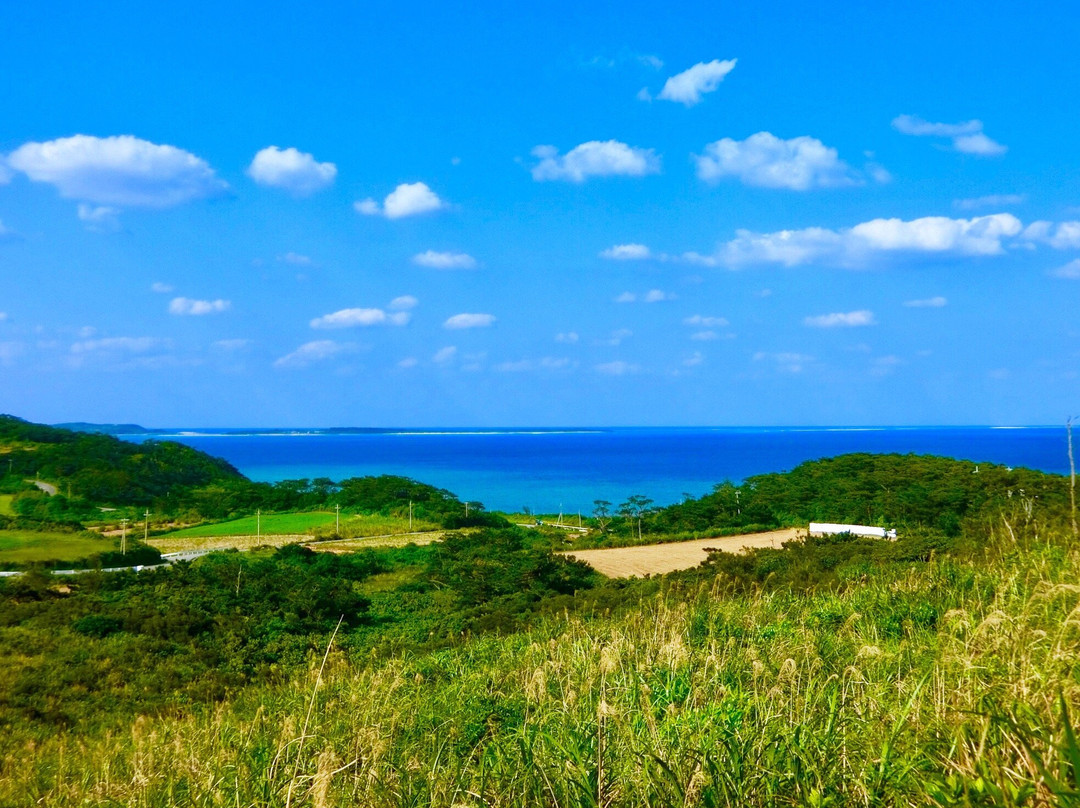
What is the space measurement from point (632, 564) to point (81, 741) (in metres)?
16.0

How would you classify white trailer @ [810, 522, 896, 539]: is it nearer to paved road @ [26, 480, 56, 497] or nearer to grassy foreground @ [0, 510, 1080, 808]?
grassy foreground @ [0, 510, 1080, 808]

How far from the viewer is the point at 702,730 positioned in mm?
3514

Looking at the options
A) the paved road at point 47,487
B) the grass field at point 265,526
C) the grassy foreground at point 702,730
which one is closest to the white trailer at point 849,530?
the grassy foreground at point 702,730

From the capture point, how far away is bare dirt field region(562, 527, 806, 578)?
21.3 meters

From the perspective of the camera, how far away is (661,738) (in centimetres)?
348

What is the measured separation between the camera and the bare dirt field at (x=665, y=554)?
21.3 m

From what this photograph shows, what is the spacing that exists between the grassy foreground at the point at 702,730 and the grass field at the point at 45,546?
73.7ft

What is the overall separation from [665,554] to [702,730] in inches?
815

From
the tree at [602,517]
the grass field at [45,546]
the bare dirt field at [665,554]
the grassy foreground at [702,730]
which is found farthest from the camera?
the tree at [602,517]

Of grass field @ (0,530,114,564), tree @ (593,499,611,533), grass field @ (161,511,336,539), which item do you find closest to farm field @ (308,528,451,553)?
grass field @ (161,511,336,539)

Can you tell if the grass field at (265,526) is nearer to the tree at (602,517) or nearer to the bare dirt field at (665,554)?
the tree at (602,517)

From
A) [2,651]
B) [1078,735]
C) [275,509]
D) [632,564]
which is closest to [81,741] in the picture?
[2,651]

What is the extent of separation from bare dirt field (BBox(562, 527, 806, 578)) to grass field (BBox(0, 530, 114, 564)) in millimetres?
17600

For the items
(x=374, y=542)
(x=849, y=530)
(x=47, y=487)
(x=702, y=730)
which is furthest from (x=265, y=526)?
(x=702, y=730)
